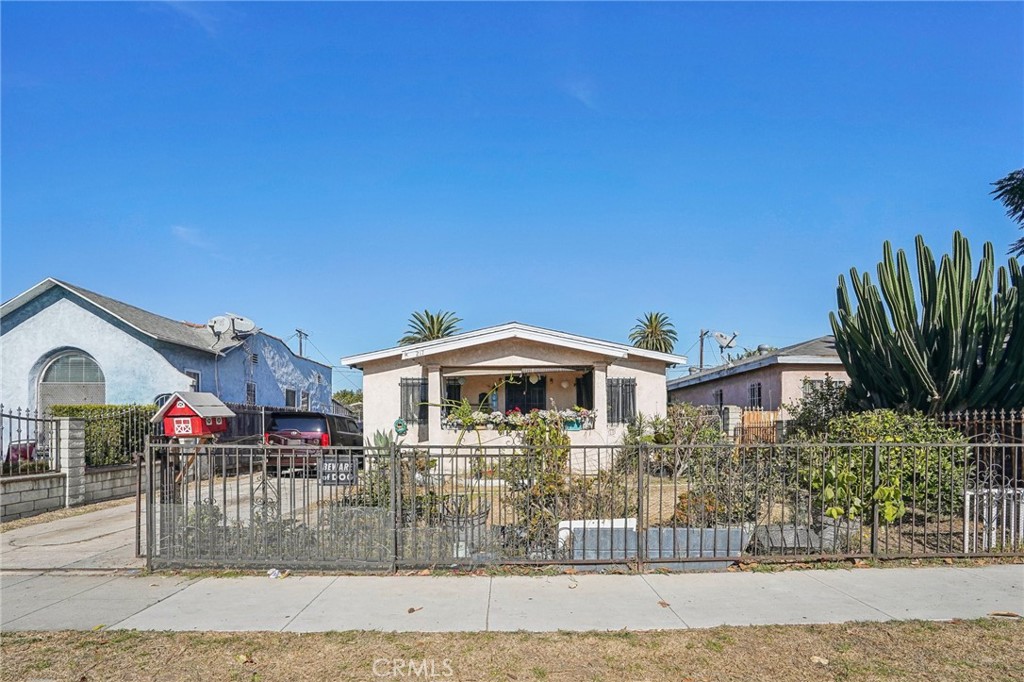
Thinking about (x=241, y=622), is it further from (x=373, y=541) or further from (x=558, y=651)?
(x=558, y=651)

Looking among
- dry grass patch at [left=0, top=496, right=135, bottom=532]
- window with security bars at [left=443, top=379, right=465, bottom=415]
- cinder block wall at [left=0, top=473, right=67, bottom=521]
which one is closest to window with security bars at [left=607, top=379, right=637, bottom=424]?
window with security bars at [left=443, top=379, right=465, bottom=415]

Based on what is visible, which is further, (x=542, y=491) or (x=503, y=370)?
(x=503, y=370)

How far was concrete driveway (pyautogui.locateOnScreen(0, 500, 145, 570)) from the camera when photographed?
25.5 ft

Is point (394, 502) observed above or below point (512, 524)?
above

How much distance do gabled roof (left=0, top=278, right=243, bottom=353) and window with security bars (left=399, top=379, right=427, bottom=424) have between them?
6760mm

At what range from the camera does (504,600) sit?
20.6ft

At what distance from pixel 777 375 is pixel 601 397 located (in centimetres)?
569

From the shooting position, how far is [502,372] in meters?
16.8

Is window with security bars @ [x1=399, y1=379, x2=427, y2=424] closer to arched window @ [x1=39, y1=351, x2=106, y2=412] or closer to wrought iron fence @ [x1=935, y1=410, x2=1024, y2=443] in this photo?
arched window @ [x1=39, y1=351, x2=106, y2=412]

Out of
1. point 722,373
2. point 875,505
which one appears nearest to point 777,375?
point 722,373

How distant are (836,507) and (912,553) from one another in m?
1.03

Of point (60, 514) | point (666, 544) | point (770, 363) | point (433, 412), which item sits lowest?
point (60, 514)

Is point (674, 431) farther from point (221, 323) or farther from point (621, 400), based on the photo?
point (221, 323)

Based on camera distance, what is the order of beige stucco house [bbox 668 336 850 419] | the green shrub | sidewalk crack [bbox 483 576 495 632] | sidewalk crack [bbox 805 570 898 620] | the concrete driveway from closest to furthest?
sidewalk crack [bbox 483 576 495 632], sidewalk crack [bbox 805 570 898 620], the concrete driveway, the green shrub, beige stucco house [bbox 668 336 850 419]
